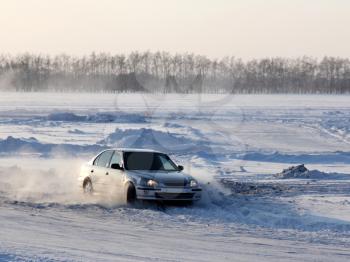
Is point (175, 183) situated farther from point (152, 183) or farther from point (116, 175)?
point (116, 175)

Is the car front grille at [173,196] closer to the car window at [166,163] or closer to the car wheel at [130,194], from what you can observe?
the car wheel at [130,194]

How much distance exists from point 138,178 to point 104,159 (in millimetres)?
1910

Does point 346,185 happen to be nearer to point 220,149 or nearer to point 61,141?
point 220,149

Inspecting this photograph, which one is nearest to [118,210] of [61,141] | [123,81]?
[61,141]

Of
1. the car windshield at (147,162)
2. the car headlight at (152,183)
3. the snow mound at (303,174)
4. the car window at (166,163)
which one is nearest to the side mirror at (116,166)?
the car windshield at (147,162)

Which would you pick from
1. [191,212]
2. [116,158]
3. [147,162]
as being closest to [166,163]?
[147,162]

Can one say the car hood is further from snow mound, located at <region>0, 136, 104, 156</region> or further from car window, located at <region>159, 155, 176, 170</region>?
snow mound, located at <region>0, 136, 104, 156</region>

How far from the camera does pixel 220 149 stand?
3291 centimetres

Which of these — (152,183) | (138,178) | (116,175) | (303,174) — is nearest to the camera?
(152,183)

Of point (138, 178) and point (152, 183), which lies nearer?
point (152, 183)

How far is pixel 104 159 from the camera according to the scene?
17.7m

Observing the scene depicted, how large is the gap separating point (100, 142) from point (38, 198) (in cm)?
1703

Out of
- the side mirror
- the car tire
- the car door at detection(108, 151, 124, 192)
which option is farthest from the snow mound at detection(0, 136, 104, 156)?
the car tire

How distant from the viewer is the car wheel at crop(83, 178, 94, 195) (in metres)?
17.6
